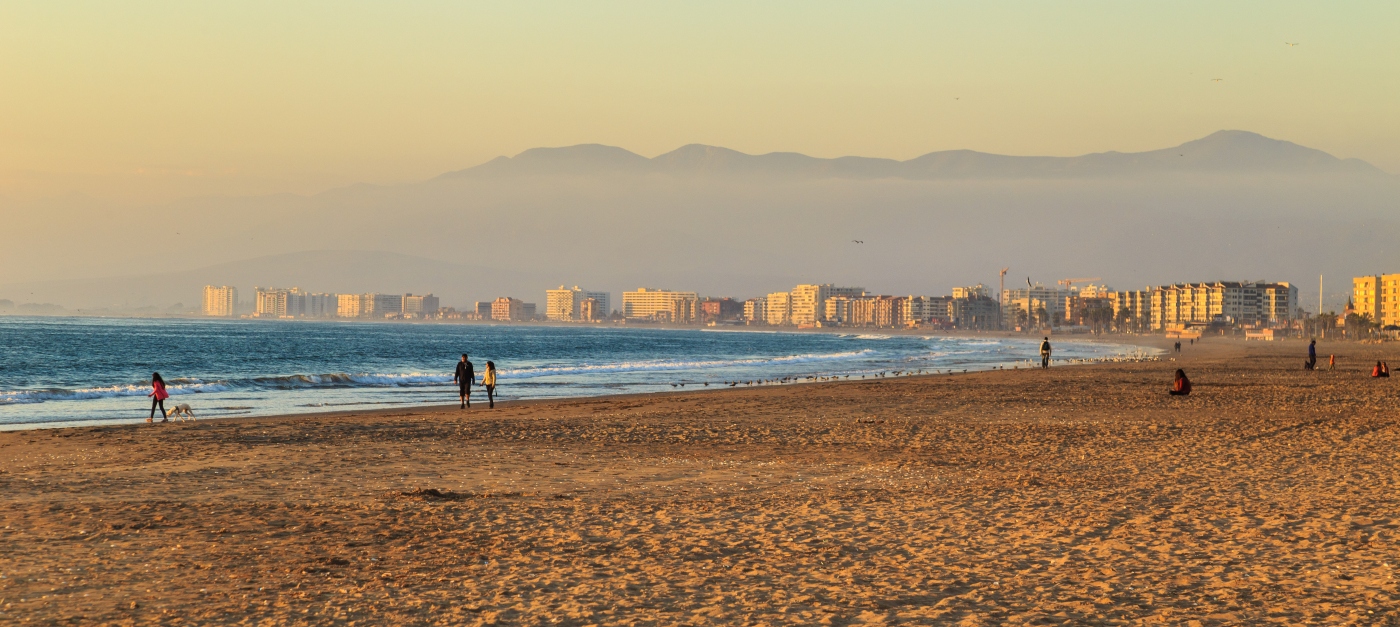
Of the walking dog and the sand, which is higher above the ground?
Answer: the sand

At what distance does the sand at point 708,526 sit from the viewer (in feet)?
24.5

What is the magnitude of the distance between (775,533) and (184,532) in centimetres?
518

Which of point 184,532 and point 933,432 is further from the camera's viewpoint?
point 933,432

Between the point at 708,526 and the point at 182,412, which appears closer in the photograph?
the point at 708,526

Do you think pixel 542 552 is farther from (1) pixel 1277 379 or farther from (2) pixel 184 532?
(1) pixel 1277 379

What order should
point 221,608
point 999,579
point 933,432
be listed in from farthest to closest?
point 933,432
point 999,579
point 221,608

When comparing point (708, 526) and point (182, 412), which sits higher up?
point (708, 526)

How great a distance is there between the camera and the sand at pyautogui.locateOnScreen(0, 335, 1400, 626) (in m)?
7.48

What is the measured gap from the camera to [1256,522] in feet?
33.9

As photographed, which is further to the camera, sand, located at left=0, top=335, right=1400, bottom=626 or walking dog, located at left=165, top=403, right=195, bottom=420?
walking dog, located at left=165, top=403, right=195, bottom=420

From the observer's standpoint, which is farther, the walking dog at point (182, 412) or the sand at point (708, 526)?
the walking dog at point (182, 412)

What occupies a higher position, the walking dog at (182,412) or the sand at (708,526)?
the sand at (708,526)

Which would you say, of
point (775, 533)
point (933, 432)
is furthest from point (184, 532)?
point (933, 432)

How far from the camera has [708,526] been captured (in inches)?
409
